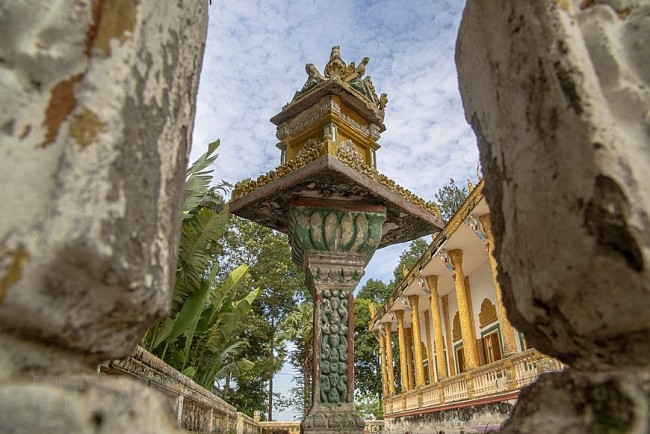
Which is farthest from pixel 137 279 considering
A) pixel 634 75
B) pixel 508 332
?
pixel 508 332

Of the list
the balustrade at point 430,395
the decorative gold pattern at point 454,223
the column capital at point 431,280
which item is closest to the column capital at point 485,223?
the decorative gold pattern at point 454,223

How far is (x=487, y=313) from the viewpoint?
12305 mm

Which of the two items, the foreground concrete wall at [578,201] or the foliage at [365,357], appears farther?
the foliage at [365,357]

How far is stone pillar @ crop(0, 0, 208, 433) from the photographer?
63 cm

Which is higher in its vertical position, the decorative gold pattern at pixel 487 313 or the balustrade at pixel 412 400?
the decorative gold pattern at pixel 487 313

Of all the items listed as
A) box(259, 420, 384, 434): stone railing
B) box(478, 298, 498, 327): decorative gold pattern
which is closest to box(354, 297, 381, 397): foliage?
box(259, 420, 384, 434): stone railing

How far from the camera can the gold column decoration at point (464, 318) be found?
10.4 m

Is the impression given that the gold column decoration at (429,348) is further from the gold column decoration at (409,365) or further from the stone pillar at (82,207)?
the stone pillar at (82,207)

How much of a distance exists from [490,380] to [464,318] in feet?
7.45

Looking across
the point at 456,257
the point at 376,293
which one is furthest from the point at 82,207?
the point at 376,293

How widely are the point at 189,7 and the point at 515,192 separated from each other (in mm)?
782

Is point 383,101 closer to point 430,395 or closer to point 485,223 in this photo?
point 485,223

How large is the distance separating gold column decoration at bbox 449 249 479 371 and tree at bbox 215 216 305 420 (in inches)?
272

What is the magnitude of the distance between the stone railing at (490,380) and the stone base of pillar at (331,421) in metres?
2.66
